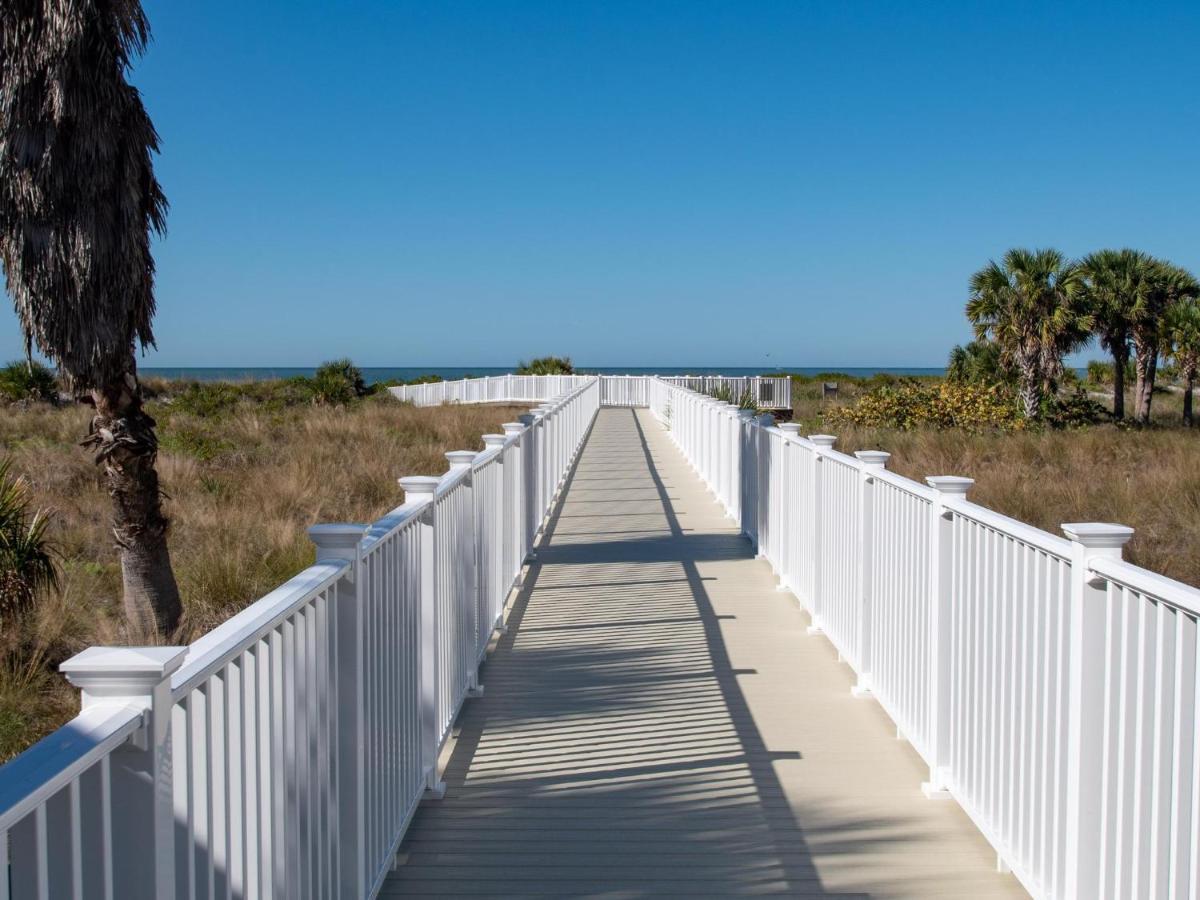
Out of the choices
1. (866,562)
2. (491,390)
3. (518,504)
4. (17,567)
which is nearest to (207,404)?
(491,390)

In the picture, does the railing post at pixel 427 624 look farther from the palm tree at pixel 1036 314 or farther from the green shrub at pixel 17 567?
the palm tree at pixel 1036 314

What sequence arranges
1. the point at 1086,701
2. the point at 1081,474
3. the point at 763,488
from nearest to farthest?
1. the point at 1086,701
2. the point at 763,488
3. the point at 1081,474

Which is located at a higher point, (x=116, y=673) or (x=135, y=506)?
(x=116, y=673)

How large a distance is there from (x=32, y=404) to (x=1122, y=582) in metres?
32.3

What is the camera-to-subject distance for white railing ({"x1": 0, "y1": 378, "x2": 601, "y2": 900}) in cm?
167

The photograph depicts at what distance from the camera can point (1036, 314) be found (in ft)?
95.8

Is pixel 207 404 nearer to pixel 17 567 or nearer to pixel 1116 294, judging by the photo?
pixel 17 567

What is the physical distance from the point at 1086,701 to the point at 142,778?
2609 millimetres

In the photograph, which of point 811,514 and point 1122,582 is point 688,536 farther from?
point 1122,582

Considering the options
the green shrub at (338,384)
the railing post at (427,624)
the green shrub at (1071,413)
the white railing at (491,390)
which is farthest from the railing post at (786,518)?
the white railing at (491,390)

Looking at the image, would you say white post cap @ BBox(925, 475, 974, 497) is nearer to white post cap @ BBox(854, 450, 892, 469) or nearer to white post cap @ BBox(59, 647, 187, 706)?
white post cap @ BBox(854, 450, 892, 469)

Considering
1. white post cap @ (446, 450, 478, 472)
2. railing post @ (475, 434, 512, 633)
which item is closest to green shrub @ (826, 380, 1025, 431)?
railing post @ (475, 434, 512, 633)

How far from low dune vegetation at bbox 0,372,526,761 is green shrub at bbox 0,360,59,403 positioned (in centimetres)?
264

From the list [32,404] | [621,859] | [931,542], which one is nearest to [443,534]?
[621,859]
